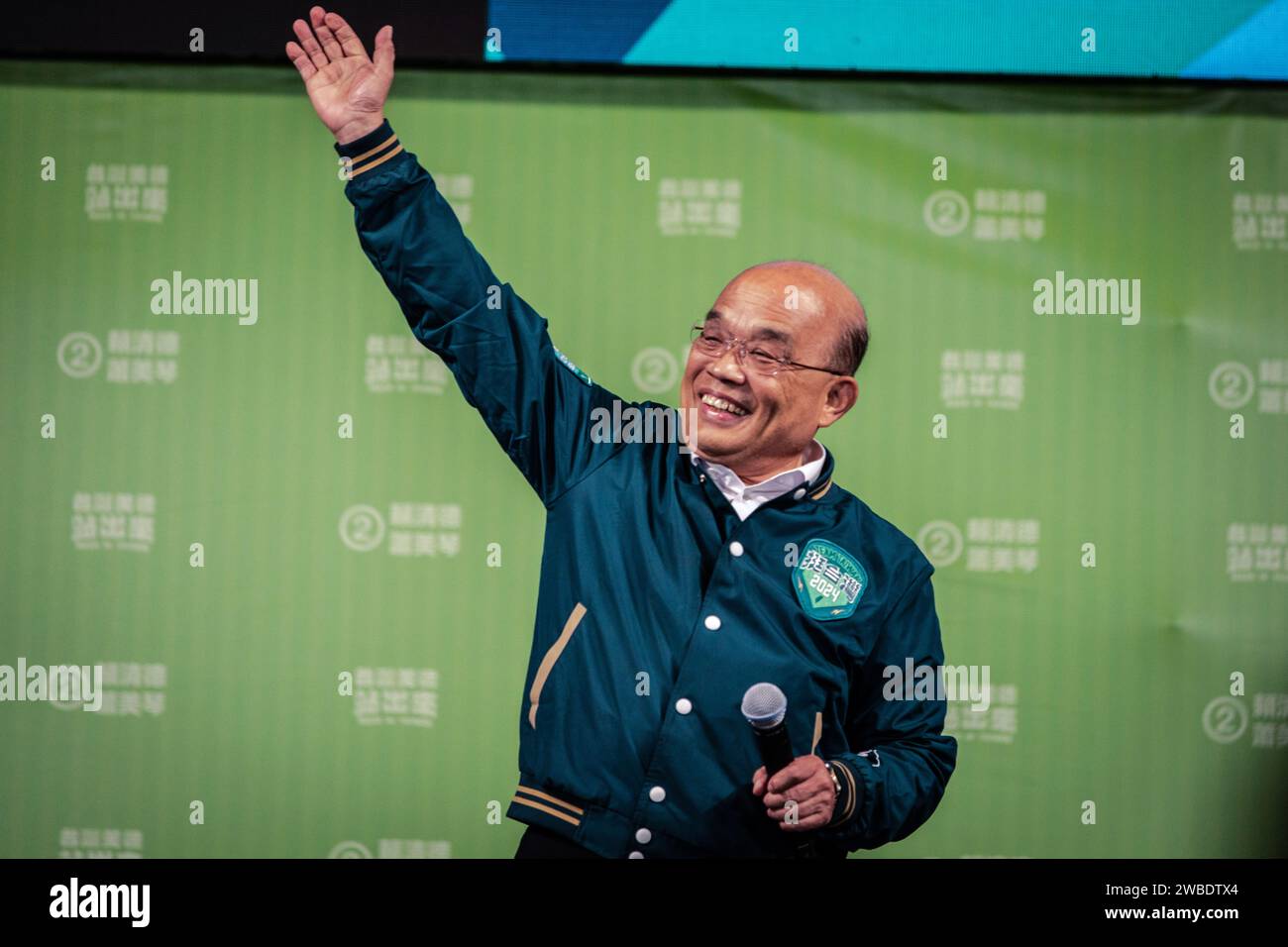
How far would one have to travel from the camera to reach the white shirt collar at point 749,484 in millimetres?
2613

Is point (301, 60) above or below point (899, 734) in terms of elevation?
above

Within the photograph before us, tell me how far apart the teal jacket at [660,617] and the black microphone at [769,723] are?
6.1 inches

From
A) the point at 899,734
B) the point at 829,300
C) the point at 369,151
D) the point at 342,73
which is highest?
the point at 342,73

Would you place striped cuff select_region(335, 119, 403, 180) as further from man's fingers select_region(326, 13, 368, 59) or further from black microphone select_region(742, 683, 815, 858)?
black microphone select_region(742, 683, 815, 858)

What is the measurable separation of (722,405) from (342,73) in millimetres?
1122

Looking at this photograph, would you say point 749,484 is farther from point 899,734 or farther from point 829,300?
point 899,734

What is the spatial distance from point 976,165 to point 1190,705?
1425mm

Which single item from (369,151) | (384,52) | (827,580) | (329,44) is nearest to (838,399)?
(827,580)

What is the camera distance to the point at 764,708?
7.54ft

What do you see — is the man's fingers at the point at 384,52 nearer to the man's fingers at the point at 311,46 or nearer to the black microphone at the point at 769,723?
the man's fingers at the point at 311,46

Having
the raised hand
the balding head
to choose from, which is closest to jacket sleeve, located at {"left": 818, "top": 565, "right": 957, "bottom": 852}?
the balding head

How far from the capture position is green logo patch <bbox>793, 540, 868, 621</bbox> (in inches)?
101

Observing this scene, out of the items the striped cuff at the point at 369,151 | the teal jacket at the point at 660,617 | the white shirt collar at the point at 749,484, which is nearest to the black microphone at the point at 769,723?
the teal jacket at the point at 660,617
